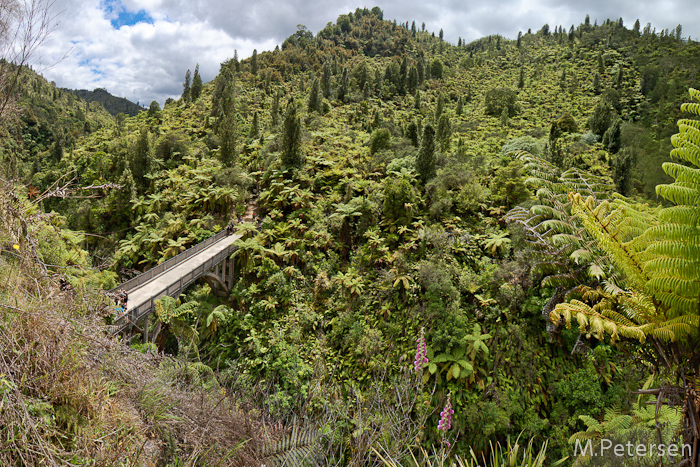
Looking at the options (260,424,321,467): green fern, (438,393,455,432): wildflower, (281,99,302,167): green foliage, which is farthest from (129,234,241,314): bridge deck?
(438,393,455,432): wildflower

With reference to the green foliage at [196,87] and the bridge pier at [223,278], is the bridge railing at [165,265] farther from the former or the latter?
the green foliage at [196,87]

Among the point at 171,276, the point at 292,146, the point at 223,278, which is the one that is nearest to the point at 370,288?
the point at 223,278

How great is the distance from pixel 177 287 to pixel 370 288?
7.30 metres

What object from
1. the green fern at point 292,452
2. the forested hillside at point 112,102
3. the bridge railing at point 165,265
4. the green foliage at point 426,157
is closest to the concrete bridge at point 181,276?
the bridge railing at point 165,265

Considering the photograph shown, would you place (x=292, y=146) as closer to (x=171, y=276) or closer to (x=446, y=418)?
(x=171, y=276)

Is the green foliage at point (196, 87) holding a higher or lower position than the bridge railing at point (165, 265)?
higher

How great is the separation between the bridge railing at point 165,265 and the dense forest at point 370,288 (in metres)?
1.21

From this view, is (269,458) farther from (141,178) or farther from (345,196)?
(141,178)

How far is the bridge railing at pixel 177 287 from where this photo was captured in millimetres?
10031

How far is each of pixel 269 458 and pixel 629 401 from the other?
344 inches

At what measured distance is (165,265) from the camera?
530 inches

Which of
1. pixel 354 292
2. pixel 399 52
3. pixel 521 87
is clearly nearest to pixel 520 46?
pixel 399 52

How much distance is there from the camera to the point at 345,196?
17391 mm

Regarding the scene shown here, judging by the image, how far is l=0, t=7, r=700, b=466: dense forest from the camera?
2396mm
